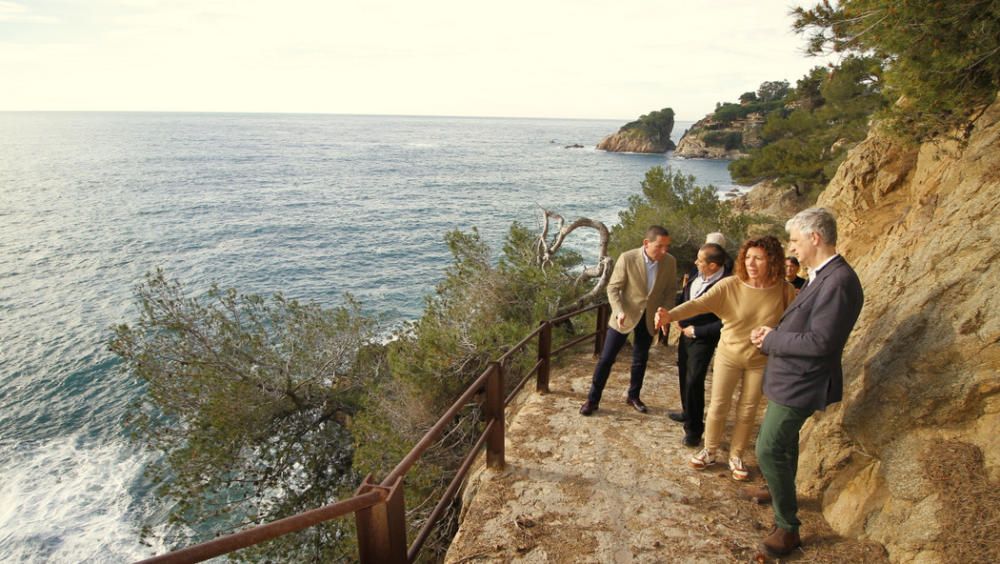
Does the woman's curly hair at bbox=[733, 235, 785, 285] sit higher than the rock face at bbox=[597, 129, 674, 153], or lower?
lower

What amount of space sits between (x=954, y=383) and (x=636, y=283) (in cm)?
226

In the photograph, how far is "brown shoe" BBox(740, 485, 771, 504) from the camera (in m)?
3.65

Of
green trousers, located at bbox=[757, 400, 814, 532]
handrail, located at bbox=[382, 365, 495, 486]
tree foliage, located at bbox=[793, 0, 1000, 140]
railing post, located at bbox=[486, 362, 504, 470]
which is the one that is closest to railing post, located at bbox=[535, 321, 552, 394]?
railing post, located at bbox=[486, 362, 504, 470]

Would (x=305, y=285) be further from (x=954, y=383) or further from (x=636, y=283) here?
(x=954, y=383)

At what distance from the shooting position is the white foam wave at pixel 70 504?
11.3 meters

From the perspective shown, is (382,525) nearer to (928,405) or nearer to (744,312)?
(744,312)

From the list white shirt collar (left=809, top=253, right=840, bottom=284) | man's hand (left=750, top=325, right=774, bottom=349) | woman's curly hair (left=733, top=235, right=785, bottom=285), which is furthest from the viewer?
woman's curly hair (left=733, top=235, right=785, bottom=285)

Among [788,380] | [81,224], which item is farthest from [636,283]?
[81,224]

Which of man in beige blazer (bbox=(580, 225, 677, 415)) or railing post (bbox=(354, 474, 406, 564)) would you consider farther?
man in beige blazer (bbox=(580, 225, 677, 415))

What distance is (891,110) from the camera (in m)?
6.03

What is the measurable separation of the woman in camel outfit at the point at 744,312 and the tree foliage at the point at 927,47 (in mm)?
2786

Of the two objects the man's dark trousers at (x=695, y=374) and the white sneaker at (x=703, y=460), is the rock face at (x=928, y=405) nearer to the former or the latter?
the white sneaker at (x=703, y=460)

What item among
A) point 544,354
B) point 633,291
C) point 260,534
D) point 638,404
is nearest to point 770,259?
point 633,291

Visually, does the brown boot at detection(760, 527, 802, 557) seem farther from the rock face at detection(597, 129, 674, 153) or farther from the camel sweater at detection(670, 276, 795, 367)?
the rock face at detection(597, 129, 674, 153)
